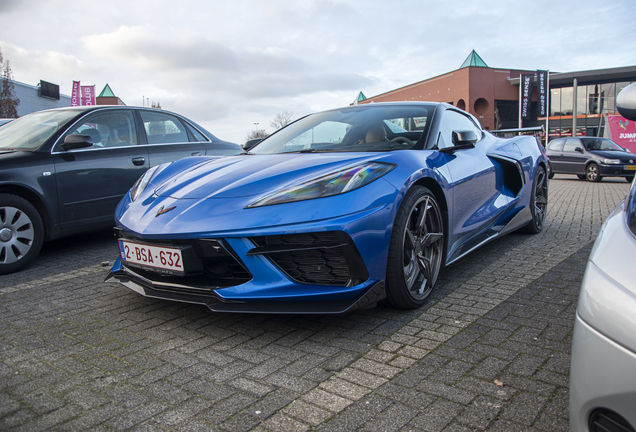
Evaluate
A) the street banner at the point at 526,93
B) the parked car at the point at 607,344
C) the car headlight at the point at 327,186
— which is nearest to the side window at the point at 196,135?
the car headlight at the point at 327,186

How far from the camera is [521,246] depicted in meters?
4.75

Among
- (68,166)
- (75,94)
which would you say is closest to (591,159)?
(68,166)

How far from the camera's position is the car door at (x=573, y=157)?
49.8 ft

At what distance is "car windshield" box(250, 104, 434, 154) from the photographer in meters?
3.38

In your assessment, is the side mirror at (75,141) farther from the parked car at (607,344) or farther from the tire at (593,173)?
the tire at (593,173)

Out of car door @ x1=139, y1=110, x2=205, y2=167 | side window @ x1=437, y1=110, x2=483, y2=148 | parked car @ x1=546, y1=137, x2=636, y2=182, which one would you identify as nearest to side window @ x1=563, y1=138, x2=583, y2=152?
parked car @ x1=546, y1=137, x2=636, y2=182

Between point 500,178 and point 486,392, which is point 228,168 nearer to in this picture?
point 486,392

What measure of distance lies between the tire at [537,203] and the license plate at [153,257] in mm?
3938

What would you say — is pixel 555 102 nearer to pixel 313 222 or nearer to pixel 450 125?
pixel 450 125

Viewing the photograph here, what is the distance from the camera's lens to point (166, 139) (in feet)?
18.8

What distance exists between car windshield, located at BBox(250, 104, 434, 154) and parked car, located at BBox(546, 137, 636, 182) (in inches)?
525

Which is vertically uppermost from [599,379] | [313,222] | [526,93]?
[526,93]

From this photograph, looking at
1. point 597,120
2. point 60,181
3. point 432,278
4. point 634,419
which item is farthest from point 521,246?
point 597,120

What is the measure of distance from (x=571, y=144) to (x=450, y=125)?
14191mm
